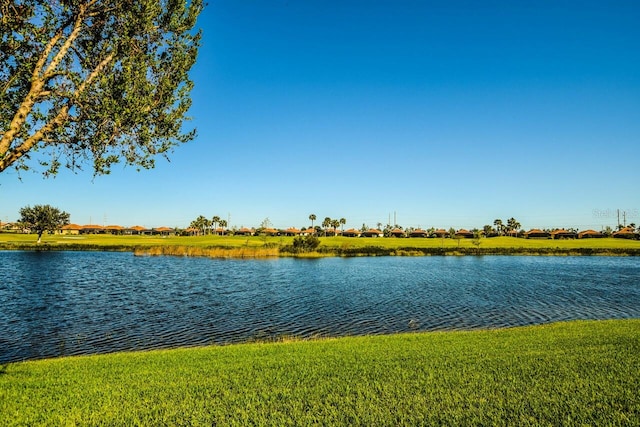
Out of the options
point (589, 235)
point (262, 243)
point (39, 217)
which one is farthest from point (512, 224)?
point (39, 217)

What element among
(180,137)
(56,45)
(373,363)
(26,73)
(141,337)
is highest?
(56,45)

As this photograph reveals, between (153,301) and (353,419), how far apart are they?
24.9 metres

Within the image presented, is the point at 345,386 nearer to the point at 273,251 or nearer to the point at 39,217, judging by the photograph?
the point at 273,251

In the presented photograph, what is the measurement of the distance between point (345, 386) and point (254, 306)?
748 inches

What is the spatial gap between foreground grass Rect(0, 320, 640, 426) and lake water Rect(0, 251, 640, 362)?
7.21m

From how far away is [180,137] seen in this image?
392 inches

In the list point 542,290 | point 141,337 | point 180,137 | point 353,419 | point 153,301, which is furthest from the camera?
point 542,290

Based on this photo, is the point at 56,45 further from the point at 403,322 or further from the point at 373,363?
the point at 403,322

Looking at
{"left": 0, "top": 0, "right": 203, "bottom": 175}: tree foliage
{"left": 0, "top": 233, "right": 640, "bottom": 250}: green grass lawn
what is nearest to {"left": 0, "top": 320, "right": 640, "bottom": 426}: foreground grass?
{"left": 0, "top": 0, "right": 203, "bottom": 175}: tree foliage

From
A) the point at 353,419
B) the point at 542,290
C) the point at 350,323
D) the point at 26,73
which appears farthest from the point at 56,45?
the point at 542,290

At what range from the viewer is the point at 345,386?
28.6 ft

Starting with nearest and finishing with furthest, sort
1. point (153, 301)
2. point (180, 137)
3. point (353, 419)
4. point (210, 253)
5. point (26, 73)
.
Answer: point (353, 419) → point (26, 73) → point (180, 137) → point (153, 301) → point (210, 253)

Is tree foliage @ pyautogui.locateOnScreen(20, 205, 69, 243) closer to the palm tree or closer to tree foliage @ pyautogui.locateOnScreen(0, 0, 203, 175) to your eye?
tree foliage @ pyautogui.locateOnScreen(0, 0, 203, 175)

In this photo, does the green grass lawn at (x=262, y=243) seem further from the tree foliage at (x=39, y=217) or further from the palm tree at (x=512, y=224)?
the palm tree at (x=512, y=224)
